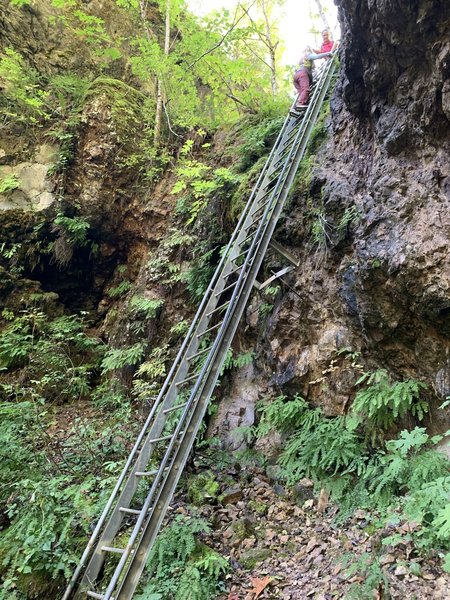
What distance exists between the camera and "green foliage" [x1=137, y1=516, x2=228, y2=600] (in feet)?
11.6

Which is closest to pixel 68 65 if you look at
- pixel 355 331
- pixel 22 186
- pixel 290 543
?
pixel 22 186

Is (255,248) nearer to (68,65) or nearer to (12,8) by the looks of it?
(68,65)

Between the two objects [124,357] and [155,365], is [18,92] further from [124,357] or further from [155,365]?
[155,365]

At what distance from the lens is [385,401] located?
4.19 m

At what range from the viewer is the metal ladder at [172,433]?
10.5ft

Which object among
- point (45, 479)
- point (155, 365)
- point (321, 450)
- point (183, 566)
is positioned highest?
point (321, 450)

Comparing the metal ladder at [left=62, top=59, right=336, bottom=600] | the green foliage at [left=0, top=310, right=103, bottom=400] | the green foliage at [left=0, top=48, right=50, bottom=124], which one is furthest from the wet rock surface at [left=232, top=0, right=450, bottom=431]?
the green foliage at [left=0, top=48, right=50, bottom=124]

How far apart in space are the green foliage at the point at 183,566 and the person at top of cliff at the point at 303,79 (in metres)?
7.37

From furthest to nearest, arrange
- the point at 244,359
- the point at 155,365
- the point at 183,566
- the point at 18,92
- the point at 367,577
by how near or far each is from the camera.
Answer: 1. the point at 18,92
2. the point at 155,365
3. the point at 244,359
4. the point at 183,566
5. the point at 367,577

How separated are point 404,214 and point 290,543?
→ 13.0ft

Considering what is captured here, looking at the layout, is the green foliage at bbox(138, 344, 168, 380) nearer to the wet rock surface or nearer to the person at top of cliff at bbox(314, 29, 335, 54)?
the wet rock surface

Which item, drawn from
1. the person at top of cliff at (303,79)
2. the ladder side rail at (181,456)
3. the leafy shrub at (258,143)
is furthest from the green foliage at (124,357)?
the person at top of cliff at (303,79)

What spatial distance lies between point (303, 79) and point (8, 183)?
23.6ft

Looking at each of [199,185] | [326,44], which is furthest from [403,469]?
[326,44]
